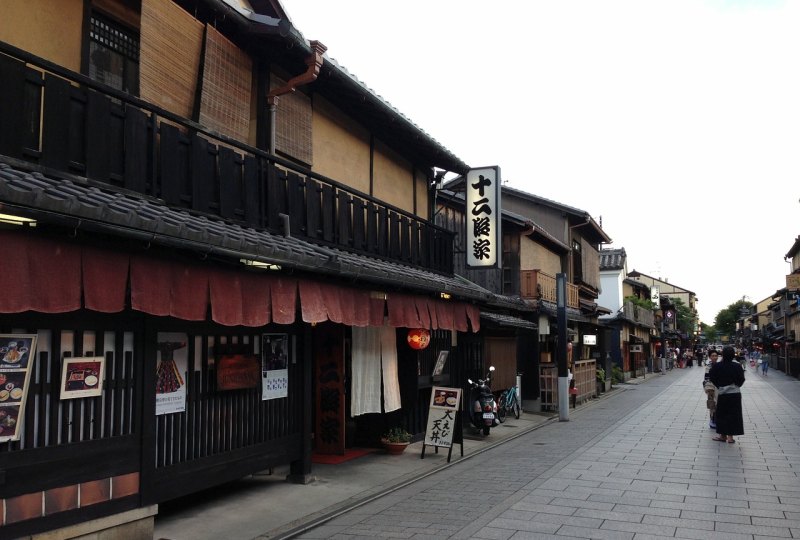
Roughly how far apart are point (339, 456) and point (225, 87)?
7.92m

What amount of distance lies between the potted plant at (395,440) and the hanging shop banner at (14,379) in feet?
29.0

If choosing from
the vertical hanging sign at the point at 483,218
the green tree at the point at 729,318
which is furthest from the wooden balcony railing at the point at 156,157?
the green tree at the point at 729,318

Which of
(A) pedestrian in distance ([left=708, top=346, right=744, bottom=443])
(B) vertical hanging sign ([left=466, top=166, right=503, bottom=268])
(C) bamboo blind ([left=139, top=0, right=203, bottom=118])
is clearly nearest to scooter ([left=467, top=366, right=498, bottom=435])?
(B) vertical hanging sign ([left=466, top=166, right=503, bottom=268])

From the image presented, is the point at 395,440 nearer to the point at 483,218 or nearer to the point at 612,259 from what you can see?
the point at 483,218

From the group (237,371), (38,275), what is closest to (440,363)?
(237,371)

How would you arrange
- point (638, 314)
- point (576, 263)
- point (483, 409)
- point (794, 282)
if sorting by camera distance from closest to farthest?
point (483, 409) < point (576, 263) < point (794, 282) < point (638, 314)

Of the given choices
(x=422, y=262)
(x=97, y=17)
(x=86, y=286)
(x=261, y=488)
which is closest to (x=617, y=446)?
(x=422, y=262)

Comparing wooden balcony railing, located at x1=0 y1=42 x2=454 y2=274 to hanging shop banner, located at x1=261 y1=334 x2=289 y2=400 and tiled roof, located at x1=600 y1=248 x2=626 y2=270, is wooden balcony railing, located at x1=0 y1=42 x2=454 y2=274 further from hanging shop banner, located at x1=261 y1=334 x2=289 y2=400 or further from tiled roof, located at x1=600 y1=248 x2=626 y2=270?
tiled roof, located at x1=600 y1=248 x2=626 y2=270

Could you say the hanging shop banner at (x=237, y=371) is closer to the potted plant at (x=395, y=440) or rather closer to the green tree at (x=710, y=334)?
the potted plant at (x=395, y=440)

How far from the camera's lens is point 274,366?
1032 centimetres

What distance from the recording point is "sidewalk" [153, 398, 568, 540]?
27.0 ft

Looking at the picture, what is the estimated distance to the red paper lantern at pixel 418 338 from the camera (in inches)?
560

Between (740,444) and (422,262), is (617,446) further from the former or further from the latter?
(422,262)

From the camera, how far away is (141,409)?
7.48 m
